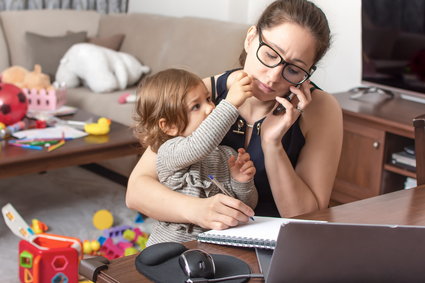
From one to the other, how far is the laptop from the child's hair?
0.64 meters

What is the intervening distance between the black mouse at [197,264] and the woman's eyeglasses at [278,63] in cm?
56

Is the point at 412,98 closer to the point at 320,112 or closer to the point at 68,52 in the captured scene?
the point at 320,112

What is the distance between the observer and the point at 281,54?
57.9 inches

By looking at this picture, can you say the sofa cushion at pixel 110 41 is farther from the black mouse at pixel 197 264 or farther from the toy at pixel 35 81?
the black mouse at pixel 197 264

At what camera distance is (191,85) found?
1591 mm

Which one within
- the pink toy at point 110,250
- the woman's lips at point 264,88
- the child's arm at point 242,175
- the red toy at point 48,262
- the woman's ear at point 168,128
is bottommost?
the pink toy at point 110,250

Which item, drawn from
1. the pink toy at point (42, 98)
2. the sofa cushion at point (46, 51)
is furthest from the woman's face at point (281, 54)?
the sofa cushion at point (46, 51)

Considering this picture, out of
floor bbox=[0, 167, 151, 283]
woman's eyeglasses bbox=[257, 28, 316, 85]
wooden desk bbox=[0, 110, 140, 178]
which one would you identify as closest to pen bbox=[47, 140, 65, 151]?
wooden desk bbox=[0, 110, 140, 178]

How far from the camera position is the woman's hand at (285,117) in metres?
1.49

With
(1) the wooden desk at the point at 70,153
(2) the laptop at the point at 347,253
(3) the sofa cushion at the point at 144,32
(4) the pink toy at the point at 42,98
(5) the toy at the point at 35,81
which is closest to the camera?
(2) the laptop at the point at 347,253

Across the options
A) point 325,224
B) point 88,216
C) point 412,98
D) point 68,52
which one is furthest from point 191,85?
point 68,52

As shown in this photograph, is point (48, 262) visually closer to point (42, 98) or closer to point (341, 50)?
point (42, 98)

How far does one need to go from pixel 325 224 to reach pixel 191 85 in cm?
73

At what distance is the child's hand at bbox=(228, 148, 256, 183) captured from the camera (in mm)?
1445
